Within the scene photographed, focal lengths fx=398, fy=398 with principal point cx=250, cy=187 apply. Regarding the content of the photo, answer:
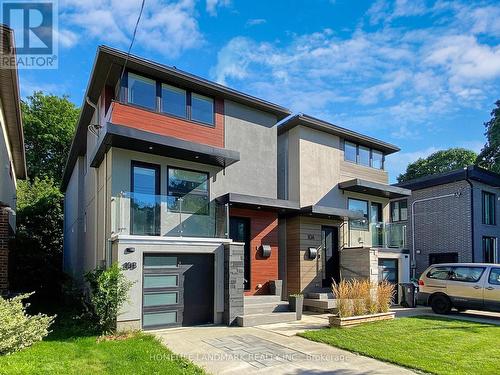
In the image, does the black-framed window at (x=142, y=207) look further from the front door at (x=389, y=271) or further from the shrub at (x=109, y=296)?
the front door at (x=389, y=271)

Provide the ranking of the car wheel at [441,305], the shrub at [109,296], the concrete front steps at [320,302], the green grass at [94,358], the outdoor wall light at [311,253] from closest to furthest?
1. the green grass at [94,358]
2. the shrub at [109,296]
3. the car wheel at [441,305]
4. the concrete front steps at [320,302]
5. the outdoor wall light at [311,253]

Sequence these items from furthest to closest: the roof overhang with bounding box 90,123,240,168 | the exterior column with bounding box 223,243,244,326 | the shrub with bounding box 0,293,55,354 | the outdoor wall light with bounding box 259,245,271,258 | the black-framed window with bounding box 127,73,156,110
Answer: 1. the outdoor wall light with bounding box 259,245,271,258
2. the black-framed window with bounding box 127,73,156,110
3. the exterior column with bounding box 223,243,244,326
4. the roof overhang with bounding box 90,123,240,168
5. the shrub with bounding box 0,293,55,354

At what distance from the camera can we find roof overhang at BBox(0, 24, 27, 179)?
9.74m

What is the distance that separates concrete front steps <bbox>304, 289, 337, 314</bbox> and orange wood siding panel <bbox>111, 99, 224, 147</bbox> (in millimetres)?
6431

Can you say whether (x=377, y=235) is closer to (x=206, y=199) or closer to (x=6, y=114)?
(x=206, y=199)

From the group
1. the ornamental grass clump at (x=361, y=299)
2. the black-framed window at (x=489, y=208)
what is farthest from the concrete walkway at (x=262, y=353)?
the black-framed window at (x=489, y=208)

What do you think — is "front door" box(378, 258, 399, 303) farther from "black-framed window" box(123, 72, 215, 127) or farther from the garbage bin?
"black-framed window" box(123, 72, 215, 127)

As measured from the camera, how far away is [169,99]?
12.6 metres

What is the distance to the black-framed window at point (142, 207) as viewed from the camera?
1069 centimetres

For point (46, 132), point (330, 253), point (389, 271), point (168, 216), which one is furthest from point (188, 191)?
point (46, 132)

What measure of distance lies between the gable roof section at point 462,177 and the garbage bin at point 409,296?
8.52m

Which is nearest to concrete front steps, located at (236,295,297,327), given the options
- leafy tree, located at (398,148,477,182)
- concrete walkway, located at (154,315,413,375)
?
concrete walkway, located at (154,315,413,375)

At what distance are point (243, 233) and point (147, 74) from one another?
623cm

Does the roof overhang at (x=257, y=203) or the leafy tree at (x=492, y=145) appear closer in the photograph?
the roof overhang at (x=257, y=203)
